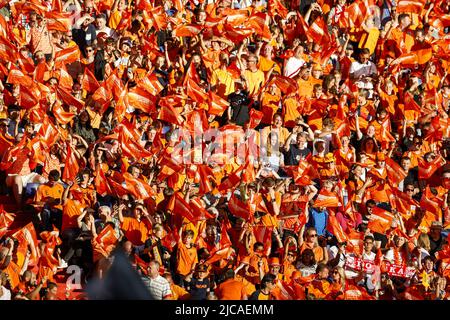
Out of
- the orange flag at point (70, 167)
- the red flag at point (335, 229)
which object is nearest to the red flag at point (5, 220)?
the orange flag at point (70, 167)

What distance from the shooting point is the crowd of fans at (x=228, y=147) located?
1254cm

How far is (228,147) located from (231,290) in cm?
227

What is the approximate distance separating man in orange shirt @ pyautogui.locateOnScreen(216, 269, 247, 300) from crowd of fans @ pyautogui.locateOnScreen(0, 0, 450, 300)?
24 mm

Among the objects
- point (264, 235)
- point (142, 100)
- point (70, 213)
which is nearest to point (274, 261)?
point (264, 235)

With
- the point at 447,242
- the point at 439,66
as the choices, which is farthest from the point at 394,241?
the point at 439,66

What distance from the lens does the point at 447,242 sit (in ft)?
45.2

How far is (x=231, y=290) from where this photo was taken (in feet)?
39.4

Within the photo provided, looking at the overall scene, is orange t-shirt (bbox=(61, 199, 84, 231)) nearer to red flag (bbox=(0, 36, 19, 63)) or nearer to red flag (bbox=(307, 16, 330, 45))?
red flag (bbox=(0, 36, 19, 63))

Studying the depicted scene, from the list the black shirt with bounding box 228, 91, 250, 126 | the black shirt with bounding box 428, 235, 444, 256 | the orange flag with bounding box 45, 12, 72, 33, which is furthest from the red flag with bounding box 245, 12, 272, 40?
the black shirt with bounding box 428, 235, 444, 256

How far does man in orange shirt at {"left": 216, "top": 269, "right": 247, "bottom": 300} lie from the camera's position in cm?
1193

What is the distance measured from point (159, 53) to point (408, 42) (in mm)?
3201

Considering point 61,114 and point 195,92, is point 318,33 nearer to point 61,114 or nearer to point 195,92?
point 195,92

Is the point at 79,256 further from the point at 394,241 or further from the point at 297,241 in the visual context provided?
the point at 394,241

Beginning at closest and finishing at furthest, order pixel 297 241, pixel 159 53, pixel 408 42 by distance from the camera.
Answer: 1. pixel 297 241
2. pixel 159 53
3. pixel 408 42
